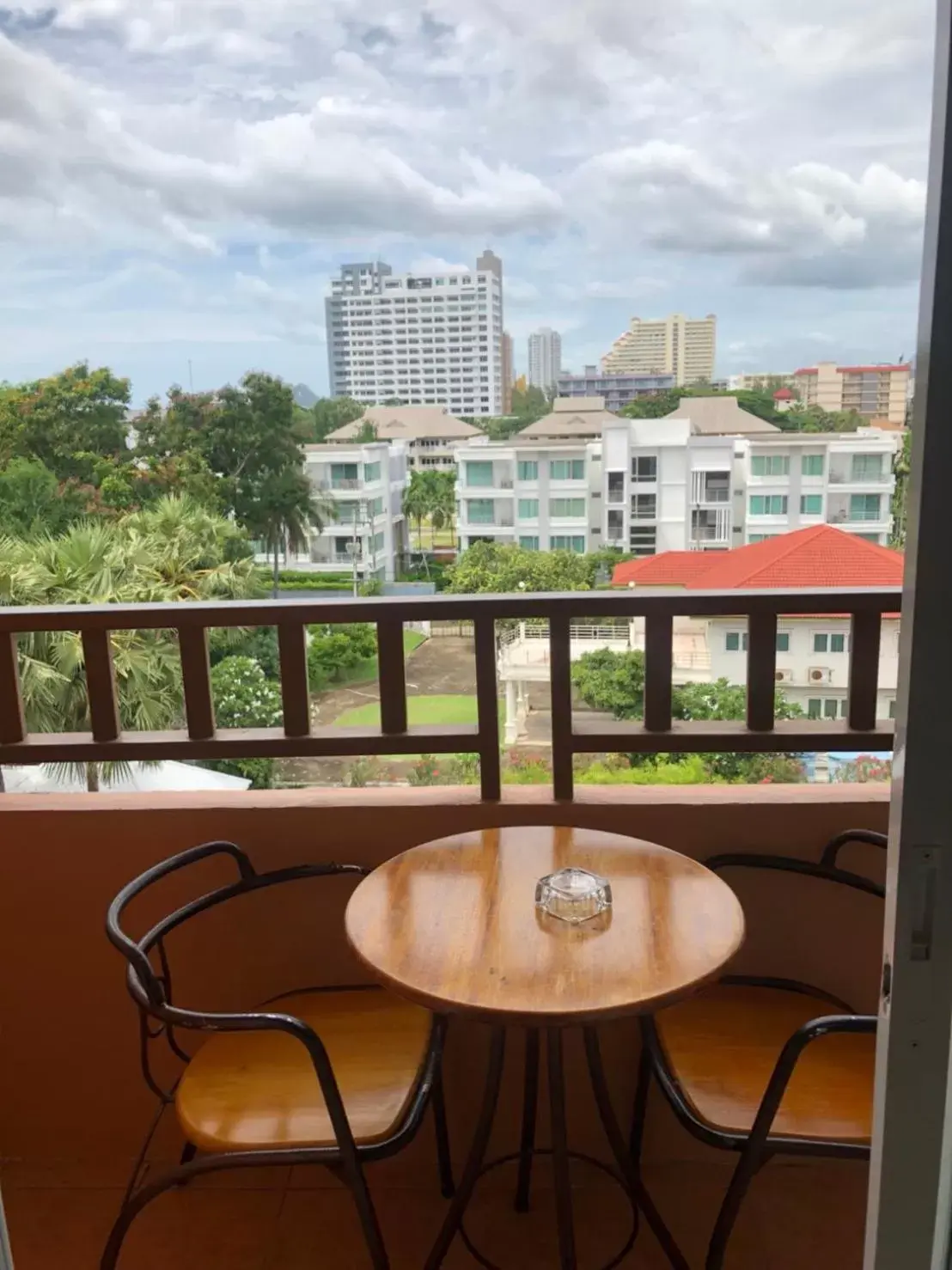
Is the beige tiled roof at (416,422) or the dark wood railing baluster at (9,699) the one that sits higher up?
the beige tiled roof at (416,422)

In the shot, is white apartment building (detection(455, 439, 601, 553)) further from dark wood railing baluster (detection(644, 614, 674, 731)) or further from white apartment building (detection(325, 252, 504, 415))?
dark wood railing baluster (detection(644, 614, 674, 731))

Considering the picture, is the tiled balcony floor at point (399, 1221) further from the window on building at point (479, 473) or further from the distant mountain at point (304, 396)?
the distant mountain at point (304, 396)

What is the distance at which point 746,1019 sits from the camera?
69.6 inches

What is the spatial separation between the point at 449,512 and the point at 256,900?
1.35m

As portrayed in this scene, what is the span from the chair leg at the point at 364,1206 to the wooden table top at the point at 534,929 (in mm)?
317

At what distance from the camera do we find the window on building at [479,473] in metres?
2.88

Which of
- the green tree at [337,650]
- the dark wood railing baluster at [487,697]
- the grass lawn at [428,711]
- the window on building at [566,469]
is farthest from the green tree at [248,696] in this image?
the window on building at [566,469]

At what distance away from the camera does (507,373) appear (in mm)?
2873

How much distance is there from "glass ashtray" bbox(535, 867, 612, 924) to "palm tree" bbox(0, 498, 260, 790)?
3.42 meters

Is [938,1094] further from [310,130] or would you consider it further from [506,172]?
[310,130]

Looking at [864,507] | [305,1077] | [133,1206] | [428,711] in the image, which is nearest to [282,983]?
[305,1077]

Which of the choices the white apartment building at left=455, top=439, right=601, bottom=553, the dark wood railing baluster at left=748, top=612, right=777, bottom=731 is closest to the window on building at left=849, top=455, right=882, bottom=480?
the dark wood railing baluster at left=748, top=612, right=777, bottom=731

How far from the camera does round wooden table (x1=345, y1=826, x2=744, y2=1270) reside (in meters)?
1.36

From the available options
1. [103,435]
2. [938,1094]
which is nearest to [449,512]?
[938,1094]
